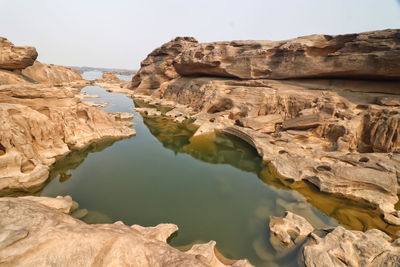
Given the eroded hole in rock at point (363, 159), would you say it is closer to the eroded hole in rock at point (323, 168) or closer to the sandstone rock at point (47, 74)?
the eroded hole in rock at point (323, 168)

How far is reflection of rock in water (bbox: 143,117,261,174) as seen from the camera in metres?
11.3

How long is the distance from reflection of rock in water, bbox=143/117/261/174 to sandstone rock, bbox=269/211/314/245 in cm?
403

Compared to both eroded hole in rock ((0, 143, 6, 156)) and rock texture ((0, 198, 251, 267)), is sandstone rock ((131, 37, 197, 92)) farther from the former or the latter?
rock texture ((0, 198, 251, 267))

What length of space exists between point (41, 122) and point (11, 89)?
2869 millimetres

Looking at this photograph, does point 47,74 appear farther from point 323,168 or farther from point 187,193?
point 323,168

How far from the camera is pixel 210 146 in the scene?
13438 mm

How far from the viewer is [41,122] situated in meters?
9.66

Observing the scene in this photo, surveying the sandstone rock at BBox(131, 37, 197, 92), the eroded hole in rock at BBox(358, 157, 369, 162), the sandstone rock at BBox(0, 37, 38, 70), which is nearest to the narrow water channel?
the eroded hole in rock at BBox(358, 157, 369, 162)

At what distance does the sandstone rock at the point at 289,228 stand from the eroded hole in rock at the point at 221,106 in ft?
46.6

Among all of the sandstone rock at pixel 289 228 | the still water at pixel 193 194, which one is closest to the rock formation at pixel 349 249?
the sandstone rock at pixel 289 228

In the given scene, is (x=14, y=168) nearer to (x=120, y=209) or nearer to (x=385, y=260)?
(x=120, y=209)

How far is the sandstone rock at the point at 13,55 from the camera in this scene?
65.0 ft

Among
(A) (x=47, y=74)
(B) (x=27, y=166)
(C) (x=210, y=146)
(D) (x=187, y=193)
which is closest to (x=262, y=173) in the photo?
(D) (x=187, y=193)

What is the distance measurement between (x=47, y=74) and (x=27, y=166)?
39.1 m
